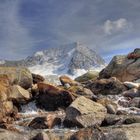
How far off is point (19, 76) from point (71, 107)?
17.6 m

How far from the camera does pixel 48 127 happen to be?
35.0m

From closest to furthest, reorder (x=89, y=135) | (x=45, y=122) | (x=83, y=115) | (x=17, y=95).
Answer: (x=89, y=135) < (x=83, y=115) < (x=45, y=122) < (x=17, y=95)

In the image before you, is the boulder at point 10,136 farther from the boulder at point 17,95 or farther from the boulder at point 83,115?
the boulder at point 17,95

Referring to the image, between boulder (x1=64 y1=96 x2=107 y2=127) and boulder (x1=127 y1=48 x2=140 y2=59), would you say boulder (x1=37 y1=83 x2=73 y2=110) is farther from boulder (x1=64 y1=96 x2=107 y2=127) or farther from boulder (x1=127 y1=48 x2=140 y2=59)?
boulder (x1=127 y1=48 x2=140 y2=59)

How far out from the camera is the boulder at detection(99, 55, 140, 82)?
2589 inches

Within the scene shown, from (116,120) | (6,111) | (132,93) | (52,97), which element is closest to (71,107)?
(116,120)

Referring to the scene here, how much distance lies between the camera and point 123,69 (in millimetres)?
67500

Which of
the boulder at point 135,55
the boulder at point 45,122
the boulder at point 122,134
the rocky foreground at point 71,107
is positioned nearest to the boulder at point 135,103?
the rocky foreground at point 71,107

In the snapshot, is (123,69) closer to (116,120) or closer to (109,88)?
(109,88)

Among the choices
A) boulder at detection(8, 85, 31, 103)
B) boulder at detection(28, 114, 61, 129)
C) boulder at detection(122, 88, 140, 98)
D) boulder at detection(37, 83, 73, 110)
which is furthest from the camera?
boulder at detection(122, 88, 140, 98)

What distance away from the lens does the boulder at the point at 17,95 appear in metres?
45.1

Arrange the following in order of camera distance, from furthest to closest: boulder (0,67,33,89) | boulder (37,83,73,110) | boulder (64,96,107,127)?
boulder (0,67,33,89) → boulder (37,83,73,110) → boulder (64,96,107,127)

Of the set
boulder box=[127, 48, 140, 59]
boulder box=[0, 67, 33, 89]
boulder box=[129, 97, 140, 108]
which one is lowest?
boulder box=[129, 97, 140, 108]

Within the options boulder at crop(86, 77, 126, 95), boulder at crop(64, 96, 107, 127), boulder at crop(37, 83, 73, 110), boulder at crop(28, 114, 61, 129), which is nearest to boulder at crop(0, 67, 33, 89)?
boulder at crop(37, 83, 73, 110)
